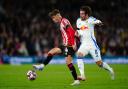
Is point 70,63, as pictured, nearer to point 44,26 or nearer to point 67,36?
point 67,36

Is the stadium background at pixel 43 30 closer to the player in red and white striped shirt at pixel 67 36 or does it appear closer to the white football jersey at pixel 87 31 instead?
the white football jersey at pixel 87 31

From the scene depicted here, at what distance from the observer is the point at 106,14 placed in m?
34.9

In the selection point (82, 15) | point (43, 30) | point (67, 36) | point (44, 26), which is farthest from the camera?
point (44, 26)

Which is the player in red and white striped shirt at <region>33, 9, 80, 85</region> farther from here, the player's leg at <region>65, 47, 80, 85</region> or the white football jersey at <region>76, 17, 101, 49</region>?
the white football jersey at <region>76, 17, 101, 49</region>

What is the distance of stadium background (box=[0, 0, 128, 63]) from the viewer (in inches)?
1230

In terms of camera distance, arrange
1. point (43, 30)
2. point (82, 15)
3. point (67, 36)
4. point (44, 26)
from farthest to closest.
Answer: point (44, 26)
point (43, 30)
point (82, 15)
point (67, 36)

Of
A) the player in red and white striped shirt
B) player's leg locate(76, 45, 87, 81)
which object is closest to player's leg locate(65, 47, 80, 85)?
the player in red and white striped shirt

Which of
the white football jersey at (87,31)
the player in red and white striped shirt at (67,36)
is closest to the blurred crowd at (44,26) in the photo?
the white football jersey at (87,31)

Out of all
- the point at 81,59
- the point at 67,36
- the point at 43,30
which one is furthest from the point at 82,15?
the point at 43,30

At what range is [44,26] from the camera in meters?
33.0

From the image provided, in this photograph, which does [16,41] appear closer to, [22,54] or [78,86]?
[22,54]

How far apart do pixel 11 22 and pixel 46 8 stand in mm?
3736

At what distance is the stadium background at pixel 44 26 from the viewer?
31250 millimetres

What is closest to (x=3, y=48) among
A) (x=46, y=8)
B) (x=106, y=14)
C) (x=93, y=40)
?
(x=46, y=8)
